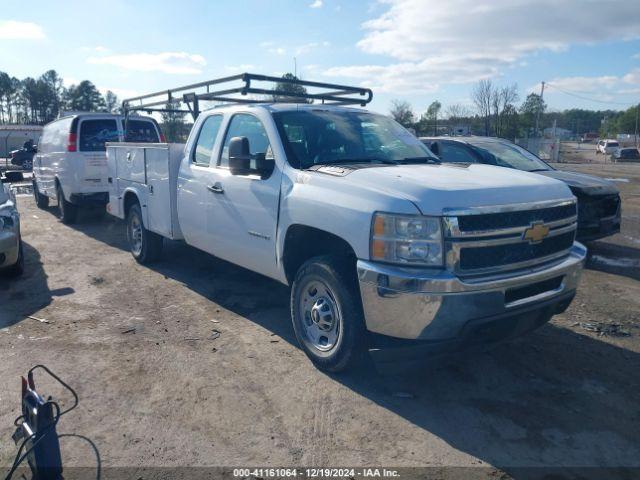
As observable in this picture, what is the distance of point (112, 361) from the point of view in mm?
4500

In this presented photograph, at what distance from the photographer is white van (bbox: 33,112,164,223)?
10211 mm

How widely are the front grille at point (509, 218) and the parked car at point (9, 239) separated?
5.37 meters

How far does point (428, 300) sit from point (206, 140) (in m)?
3.46

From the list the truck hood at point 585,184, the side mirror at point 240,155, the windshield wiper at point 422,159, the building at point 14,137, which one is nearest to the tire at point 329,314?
the side mirror at point 240,155

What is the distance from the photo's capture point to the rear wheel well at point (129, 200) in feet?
25.2

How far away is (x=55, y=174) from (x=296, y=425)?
9659 mm

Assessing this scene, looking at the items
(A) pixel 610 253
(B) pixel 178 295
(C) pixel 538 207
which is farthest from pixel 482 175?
(A) pixel 610 253

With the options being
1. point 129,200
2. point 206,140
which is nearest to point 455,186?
point 206,140

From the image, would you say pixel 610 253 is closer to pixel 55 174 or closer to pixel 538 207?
pixel 538 207

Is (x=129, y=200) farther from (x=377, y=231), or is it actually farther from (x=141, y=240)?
(x=377, y=231)

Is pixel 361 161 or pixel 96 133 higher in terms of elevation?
pixel 96 133

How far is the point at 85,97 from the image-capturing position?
86.2 meters

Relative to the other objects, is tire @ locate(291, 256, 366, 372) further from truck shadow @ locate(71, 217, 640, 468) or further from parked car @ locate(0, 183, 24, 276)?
parked car @ locate(0, 183, 24, 276)

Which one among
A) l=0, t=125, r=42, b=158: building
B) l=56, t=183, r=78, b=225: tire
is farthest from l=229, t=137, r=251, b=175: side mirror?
l=0, t=125, r=42, b=158: building
